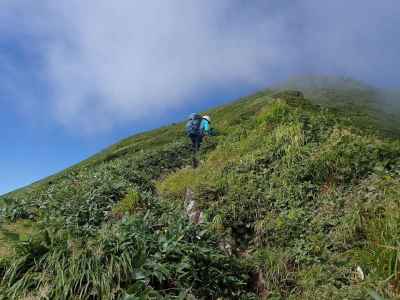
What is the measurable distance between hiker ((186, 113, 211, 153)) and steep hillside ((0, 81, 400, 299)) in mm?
5835

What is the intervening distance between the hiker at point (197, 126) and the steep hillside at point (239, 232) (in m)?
5.84

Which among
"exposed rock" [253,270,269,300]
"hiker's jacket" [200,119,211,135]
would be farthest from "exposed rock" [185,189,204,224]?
"hiker's jacket" [200,119,211,135]

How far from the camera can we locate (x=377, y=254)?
5680mm

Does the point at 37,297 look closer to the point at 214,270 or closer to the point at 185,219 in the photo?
the point at 214,270

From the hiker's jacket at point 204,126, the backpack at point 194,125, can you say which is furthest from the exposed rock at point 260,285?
the backpack at point 194,125

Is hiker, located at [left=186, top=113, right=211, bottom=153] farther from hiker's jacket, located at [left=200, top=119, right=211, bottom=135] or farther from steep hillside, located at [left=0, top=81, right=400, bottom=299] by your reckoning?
steep hillside, located at [left=0, top=81, right=400, bottom=299]

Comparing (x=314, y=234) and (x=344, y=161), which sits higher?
(x=344, y=161)

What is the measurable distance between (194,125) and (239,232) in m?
10.7

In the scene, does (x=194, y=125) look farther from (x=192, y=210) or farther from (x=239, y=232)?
(x=239, y=232)

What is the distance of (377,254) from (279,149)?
634cm

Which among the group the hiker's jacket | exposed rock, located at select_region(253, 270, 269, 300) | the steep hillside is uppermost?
the hiker's jacket

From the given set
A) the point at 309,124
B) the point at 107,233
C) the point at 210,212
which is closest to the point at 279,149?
the point at 309,124

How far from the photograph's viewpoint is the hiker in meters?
18.9

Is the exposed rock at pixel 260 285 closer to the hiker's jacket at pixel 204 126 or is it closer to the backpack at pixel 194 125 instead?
the hiker's jacket at pixel 204 126
